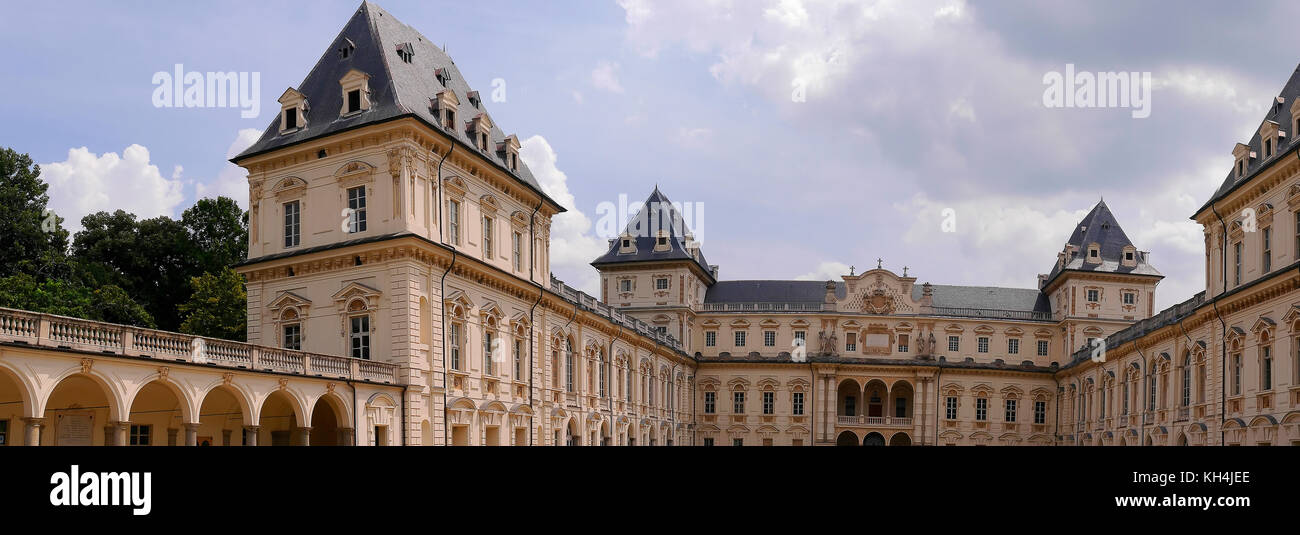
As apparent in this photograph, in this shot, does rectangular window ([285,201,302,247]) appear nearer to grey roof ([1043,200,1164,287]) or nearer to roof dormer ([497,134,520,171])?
roof dormer ([497,134,520,171])

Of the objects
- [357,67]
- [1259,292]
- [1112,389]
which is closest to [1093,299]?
[1112,389]

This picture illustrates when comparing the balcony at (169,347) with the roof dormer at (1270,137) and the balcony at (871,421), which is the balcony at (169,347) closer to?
the roof dormer at (1270,137)

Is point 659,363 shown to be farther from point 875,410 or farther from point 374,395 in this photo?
point 374,395

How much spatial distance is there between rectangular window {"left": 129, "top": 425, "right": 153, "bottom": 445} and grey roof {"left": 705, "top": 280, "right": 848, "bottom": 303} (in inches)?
2152

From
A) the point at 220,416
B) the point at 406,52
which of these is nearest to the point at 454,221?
the point at 406,52

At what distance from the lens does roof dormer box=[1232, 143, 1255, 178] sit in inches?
1540

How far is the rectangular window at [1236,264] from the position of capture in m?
39.8

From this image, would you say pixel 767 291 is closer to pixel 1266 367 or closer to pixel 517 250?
pixel 517 250

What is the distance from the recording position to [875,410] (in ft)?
269

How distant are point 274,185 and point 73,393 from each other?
34.7ft

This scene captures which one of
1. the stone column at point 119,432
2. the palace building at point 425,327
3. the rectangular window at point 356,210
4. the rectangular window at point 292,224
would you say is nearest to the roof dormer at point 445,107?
the palace building at point 425,327

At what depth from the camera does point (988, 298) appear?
82312mm

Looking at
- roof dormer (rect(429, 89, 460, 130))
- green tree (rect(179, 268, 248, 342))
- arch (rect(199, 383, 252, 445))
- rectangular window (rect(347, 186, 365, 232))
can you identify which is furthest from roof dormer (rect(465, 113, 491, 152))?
green tree (rect(179, 268, 248, 342))

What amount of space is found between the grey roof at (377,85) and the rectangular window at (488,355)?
21.0 ft
